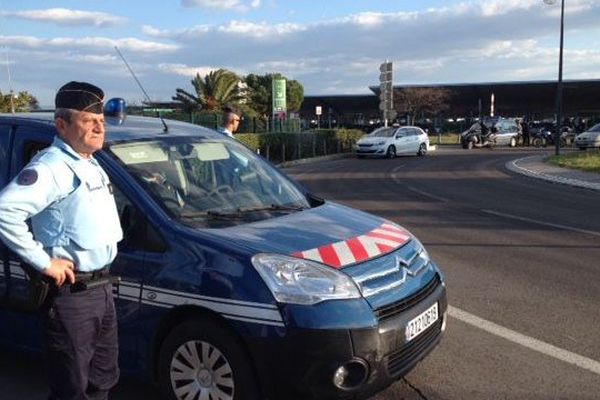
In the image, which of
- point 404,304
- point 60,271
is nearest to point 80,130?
point 60,271

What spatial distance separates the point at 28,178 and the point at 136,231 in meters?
1.09

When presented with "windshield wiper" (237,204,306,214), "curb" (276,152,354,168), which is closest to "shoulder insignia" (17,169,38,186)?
"windshield wiper" (237,204,306,214)

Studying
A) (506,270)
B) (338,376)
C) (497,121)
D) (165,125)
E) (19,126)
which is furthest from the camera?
(497,121)

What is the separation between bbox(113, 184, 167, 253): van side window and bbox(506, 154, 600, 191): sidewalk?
15.8 metres

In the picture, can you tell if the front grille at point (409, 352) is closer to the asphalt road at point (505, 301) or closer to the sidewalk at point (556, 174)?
the asphalt road at point (505, 301)

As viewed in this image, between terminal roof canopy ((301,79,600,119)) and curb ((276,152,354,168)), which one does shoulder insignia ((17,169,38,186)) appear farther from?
terminal roof canopy ((301,79,600,119))

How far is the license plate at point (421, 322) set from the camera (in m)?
3.70

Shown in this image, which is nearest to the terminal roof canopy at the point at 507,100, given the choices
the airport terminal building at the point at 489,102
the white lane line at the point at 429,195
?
the airport terminal building at the point at 489,102

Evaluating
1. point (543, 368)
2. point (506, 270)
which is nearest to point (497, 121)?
point (506, 270)

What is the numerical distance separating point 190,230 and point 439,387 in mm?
1865

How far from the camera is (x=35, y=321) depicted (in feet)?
13.1

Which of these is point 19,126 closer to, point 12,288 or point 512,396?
point 12,288

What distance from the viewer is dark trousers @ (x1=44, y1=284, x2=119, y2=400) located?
285 cm

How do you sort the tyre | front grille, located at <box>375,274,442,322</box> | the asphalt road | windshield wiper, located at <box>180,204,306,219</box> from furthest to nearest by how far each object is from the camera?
1. the tyre
2. the asphalt road
3. windshield wiper, located at <box>180,204,306,219</box>
4. front grille, located at <box>375,274,442,322</box>
